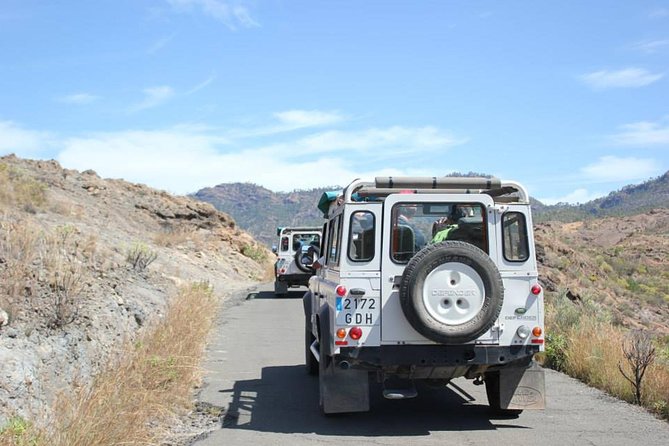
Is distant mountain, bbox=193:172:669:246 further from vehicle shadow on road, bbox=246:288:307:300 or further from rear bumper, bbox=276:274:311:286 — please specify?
rear bumper, bbox=276:274:311:286

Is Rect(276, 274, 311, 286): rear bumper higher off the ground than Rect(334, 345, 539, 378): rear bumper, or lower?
higher

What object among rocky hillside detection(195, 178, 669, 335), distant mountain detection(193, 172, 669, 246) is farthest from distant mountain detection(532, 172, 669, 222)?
rocky hillside detection(195, 178, 669, 335)

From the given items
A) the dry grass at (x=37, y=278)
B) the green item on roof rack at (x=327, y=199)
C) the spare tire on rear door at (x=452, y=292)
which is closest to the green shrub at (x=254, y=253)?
the dry grass at (x=37, y=278)

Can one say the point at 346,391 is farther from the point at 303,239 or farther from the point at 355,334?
the point at 303,239

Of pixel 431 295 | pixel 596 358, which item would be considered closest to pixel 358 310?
pixel 431 295

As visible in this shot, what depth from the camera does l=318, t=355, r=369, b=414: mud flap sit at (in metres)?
7.54

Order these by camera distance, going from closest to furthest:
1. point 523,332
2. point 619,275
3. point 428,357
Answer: point 428,357 → point 523,332 → point 619,275

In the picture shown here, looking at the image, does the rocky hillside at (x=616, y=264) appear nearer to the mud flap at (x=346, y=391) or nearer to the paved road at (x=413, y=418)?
the paved road at (x=413, y=418)

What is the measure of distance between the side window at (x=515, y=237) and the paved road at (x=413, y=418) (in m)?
1.82

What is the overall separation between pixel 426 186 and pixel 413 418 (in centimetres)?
259

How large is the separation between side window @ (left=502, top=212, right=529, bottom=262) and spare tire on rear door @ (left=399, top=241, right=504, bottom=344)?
1.92 ft

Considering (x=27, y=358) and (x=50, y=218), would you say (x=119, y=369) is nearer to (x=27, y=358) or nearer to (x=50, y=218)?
(x=27, y=358)

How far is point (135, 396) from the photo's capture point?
7043 mm

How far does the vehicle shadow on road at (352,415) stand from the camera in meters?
7.56
